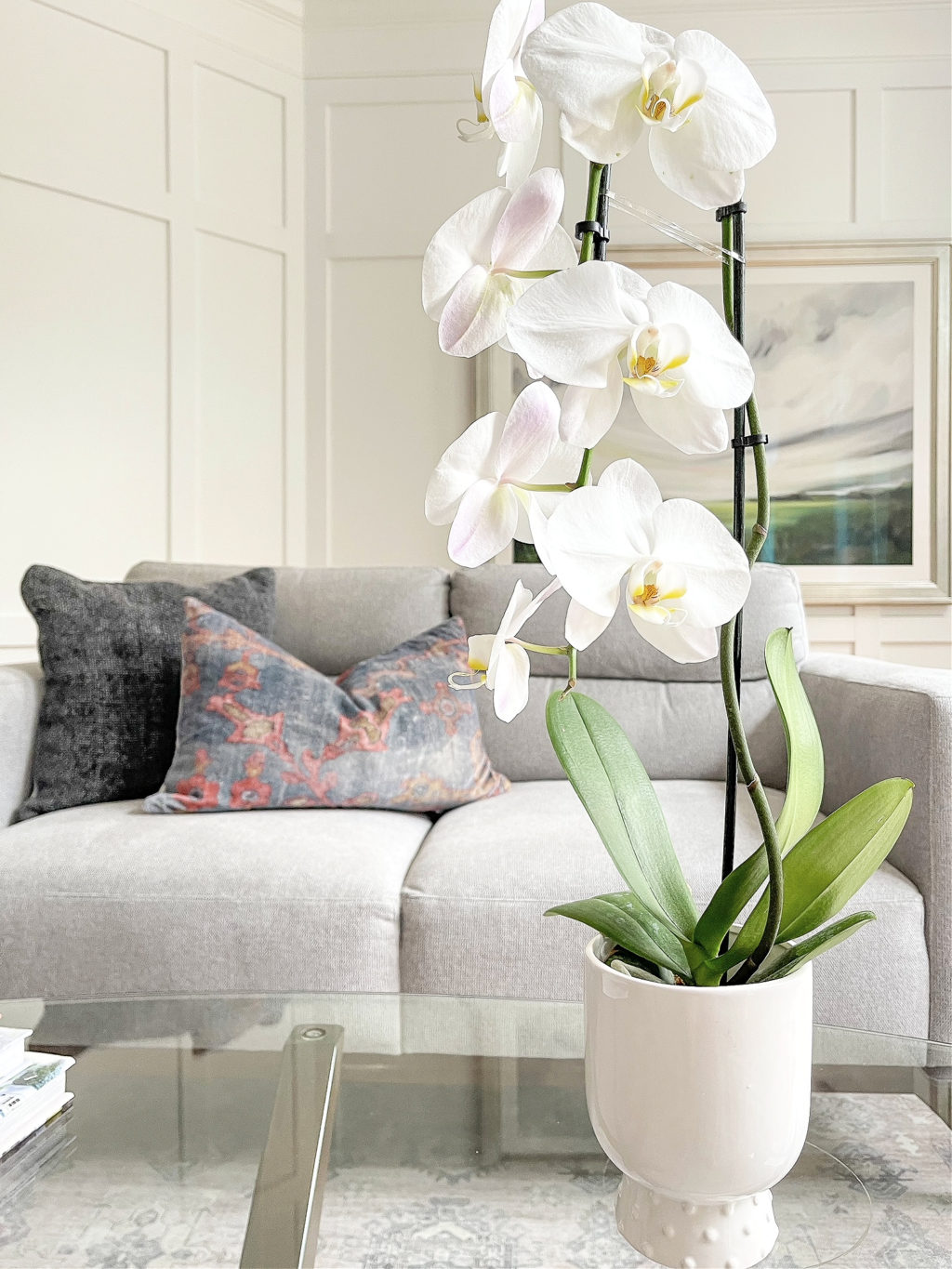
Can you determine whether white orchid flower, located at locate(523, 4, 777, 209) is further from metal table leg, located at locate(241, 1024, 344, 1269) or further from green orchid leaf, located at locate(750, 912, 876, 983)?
metal table leg, located at locate(241, 1024, 344, 1269)

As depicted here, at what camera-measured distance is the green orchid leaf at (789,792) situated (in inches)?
22.5

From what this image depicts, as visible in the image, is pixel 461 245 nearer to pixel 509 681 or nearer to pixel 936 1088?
pixel 509 681

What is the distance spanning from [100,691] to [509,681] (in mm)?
1502

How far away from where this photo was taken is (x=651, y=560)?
0.43 metres

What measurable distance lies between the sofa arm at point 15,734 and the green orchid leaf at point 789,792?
4.81 ft

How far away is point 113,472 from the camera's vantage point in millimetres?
3211

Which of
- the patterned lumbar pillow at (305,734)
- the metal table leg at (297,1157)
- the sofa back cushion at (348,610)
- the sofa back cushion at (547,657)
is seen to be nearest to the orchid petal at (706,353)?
the metal table leg at (297,1157)

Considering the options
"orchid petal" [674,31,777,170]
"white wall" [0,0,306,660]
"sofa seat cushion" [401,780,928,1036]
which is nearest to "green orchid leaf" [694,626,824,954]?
"orchid petal" [674,31,777,170]

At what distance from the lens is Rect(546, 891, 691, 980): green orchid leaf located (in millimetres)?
569

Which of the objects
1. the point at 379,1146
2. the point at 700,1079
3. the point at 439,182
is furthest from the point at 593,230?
the point at 439,182

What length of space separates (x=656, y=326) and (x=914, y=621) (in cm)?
330

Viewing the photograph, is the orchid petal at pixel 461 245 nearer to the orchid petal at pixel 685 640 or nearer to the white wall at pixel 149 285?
the orchid petal at pixel 685 640

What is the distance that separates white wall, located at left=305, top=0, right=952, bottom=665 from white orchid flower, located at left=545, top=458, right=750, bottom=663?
314 cm

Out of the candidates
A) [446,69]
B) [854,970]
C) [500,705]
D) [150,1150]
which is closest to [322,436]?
[446,69]
